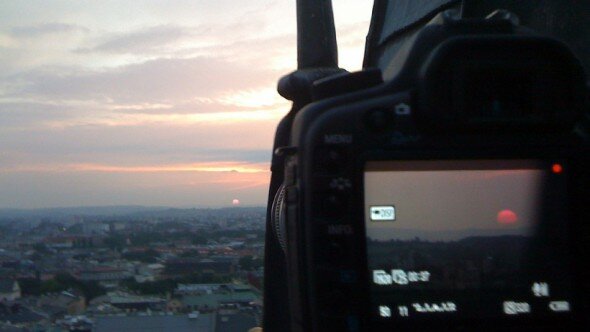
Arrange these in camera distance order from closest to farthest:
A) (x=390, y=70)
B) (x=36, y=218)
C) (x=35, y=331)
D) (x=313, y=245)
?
(x=313, y=245)
(x=390, y=70)
(x=35, y=331)
(x=36, y=218)

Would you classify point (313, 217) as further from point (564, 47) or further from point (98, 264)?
point (98, 264)

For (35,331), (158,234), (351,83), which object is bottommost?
(35,331)

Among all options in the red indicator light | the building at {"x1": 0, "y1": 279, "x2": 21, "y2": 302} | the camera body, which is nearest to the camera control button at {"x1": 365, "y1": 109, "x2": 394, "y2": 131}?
the camera body

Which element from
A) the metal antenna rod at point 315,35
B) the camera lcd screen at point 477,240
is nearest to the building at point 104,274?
the metal antenna rod at point 315,35

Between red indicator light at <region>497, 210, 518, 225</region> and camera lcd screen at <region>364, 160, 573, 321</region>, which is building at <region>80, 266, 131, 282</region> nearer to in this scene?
camera lcd screen at <region>364, 160, 573, 321</region>

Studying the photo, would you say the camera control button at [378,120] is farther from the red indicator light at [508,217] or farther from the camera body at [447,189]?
the red indicator light at [508,217]

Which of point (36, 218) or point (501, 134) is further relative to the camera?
point (36, 218)

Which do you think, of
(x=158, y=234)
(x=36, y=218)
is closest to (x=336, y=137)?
(x=158, y=234)

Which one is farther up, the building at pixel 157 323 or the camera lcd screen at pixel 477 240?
the camera lcd screen at pixel 477 240
